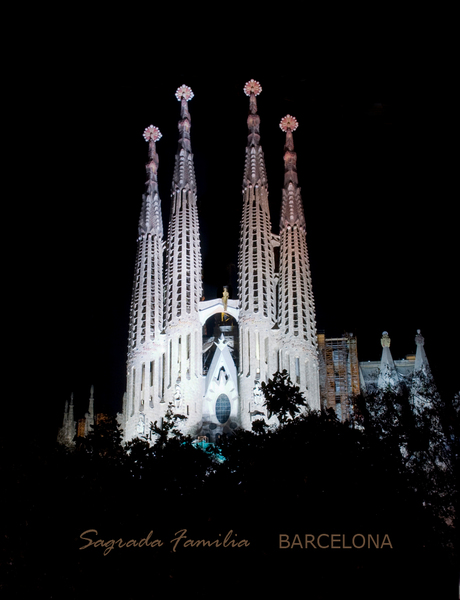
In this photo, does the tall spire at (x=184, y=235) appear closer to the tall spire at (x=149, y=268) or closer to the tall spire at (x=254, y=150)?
the tall spire at (x=149, y=268)

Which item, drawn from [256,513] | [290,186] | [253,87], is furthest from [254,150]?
[256,513]

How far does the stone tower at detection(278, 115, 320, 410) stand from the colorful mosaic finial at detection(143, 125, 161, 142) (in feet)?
38.6

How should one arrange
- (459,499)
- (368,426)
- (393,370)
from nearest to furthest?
(459,499) < (368,426) < (393,370)

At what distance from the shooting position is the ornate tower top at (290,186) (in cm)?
5506

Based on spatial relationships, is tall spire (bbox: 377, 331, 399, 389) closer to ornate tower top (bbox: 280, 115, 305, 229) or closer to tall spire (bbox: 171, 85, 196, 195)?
ornate tower top (bbox: 280, 115, 305, 229)

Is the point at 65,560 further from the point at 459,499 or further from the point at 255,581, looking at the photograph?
the point at 459,499

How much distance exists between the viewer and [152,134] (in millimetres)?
60062

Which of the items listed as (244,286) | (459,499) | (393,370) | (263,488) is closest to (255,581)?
(263,488)

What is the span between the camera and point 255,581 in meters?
18.2

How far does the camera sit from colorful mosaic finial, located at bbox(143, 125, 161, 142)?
5994cm

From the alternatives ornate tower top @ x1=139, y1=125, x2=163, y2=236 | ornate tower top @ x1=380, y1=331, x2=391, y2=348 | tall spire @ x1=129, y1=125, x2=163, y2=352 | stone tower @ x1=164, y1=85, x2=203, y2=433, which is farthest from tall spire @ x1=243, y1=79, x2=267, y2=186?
ornate tower top @ x1=380, y1=331, x2=391, y2=348

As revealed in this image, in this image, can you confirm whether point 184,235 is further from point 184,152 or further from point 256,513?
point 256,513

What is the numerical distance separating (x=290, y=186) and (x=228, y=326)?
48.6ft

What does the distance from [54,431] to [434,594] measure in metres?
39.9
